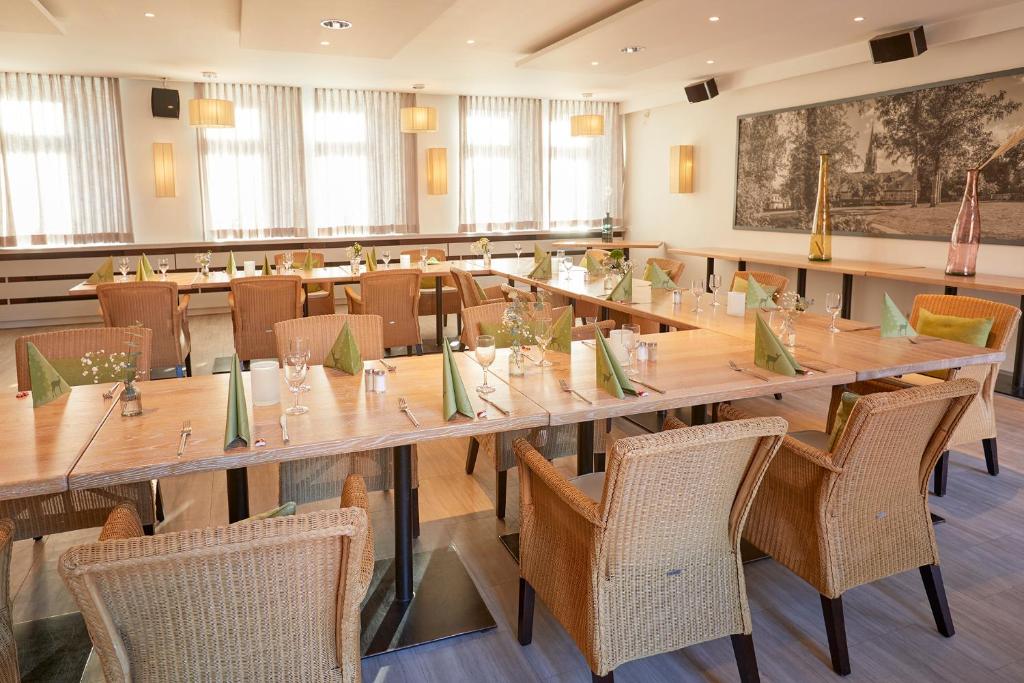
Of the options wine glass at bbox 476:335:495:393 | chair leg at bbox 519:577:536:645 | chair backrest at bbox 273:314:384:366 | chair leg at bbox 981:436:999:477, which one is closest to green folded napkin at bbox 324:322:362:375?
chair backrest at bbox 273:314:384:366

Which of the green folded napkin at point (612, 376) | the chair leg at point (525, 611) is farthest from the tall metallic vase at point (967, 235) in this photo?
the chair leg at point (525, 611)

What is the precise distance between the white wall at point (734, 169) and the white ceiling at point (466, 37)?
0.71ft

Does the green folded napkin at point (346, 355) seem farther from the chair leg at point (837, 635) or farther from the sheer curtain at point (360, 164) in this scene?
the sheer curtain at point (360, 164)

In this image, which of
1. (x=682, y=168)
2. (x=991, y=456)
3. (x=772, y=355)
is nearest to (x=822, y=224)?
(x=682, y=168)

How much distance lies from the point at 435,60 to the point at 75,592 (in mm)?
7468

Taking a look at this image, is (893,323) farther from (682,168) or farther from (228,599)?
(682,168)

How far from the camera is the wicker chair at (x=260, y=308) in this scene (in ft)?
18.6

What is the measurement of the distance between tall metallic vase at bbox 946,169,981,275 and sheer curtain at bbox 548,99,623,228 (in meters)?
6.21

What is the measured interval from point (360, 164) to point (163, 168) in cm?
246

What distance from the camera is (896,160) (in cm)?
708

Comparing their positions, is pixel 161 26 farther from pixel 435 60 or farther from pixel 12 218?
pixel 12 218

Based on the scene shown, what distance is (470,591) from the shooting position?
9.48 ft

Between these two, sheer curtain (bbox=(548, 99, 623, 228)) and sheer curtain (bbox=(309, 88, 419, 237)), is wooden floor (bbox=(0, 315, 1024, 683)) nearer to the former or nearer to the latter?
sheer curtain (bbox=(309, 88, 419, 237))

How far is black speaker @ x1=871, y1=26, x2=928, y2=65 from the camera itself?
6.43 metres
